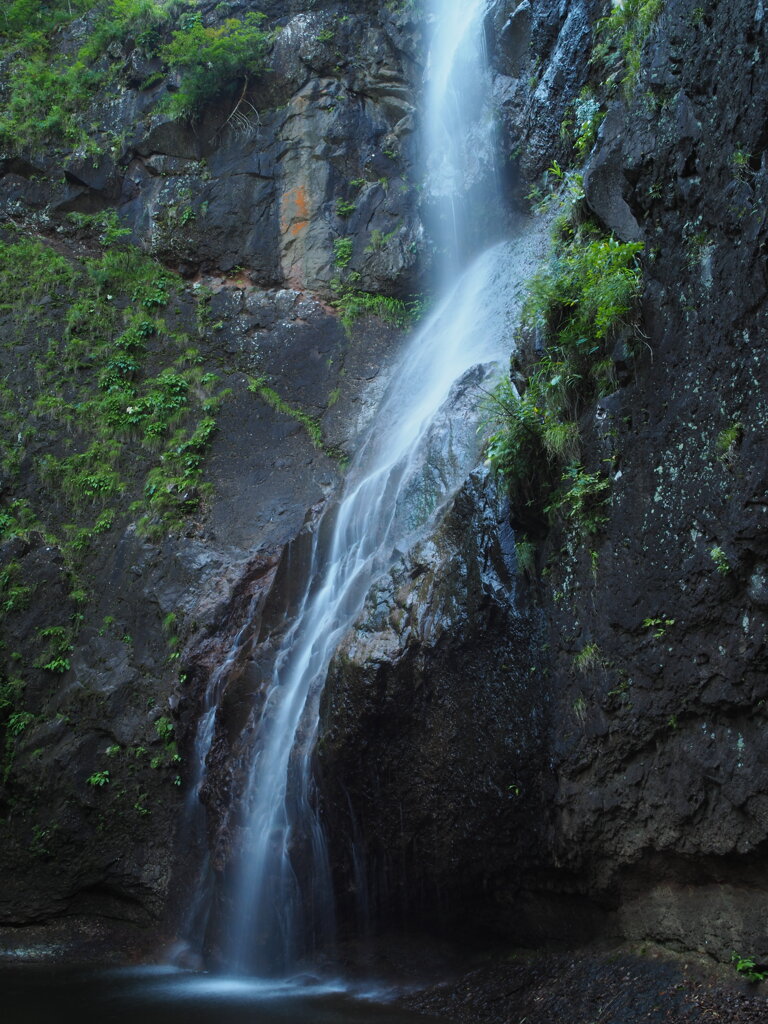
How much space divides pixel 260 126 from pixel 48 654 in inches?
457

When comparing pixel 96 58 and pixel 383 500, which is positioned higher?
pixel 96 58

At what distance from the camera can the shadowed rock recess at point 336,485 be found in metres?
5.51

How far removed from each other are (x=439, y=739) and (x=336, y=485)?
6.01 meters

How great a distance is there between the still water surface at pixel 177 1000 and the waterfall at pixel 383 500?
0.48 meters

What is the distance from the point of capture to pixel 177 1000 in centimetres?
682

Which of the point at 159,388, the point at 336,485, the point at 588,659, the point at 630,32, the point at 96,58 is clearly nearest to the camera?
the point at 588,659

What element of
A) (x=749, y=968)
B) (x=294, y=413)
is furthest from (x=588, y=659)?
(x=294, y=413)

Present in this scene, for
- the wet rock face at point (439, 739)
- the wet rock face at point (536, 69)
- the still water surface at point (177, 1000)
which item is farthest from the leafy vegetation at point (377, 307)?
the still water surface at point (177, 1000)

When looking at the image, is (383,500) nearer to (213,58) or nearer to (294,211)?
(294,211)

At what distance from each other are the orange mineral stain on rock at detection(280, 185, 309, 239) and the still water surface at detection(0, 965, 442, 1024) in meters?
12.6

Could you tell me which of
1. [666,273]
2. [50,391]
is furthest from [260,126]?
[666,273]

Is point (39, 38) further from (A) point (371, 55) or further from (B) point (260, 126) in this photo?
(A) point (371, 55)

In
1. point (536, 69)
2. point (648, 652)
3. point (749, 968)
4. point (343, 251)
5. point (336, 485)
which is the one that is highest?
point (536, 69)

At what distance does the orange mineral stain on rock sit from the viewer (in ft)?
50.6
